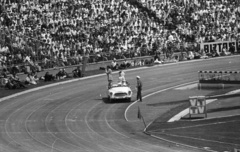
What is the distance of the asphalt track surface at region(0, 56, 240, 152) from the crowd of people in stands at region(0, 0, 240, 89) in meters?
5.28

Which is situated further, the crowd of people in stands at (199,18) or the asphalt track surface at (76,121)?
the crowd of people in stands at (199,18)

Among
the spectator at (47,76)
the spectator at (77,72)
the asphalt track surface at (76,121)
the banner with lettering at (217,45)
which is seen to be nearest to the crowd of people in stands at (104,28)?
the banner with lettering at (217,45)

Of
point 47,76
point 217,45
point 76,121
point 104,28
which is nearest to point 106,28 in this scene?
point 104,28

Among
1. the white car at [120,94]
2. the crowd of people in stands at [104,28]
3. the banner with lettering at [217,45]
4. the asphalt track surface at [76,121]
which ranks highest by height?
the crowd of people in stands at [104,28]

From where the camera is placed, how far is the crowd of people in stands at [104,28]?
5166 centimetres

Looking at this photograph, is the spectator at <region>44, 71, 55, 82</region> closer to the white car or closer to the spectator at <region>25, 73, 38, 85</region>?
the spectator at <region>25, 73, 38, 85</region>

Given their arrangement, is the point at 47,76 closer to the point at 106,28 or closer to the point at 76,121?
the point at 106,28

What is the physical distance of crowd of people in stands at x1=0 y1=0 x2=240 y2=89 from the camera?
2034 inches

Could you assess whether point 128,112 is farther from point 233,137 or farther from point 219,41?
point 219,41

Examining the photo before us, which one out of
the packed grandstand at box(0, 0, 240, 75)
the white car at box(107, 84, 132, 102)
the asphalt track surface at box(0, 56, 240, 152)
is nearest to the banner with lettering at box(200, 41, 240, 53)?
the packed grandstand at box(0, 0, 240, 75)

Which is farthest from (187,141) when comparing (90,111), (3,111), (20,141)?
(3,111)

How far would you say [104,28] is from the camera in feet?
193

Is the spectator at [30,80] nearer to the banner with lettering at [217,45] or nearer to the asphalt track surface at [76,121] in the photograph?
the asphalt track surface at [76,121]

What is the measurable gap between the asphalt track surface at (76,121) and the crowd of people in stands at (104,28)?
528cm
